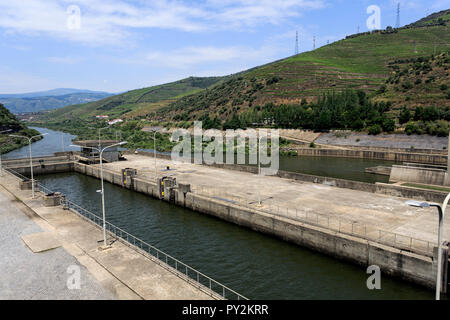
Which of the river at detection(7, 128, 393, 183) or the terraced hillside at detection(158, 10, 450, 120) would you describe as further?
the terraced hillside at detection(158, 10, 450, 120)

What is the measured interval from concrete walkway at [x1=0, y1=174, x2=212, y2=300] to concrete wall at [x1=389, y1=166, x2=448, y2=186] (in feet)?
127

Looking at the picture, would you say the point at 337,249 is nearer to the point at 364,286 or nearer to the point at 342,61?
the point at 364,286

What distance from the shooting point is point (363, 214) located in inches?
1201

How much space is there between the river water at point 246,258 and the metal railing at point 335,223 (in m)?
2.46

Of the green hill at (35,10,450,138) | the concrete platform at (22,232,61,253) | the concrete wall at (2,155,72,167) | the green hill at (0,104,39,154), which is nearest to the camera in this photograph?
the concrete platform at (22,232,61,253)

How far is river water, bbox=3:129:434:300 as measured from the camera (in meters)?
21.6

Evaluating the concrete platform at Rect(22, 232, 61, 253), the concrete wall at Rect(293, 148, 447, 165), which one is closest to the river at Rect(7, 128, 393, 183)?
the concrete wall at Rect(293, 148, 447, 165)

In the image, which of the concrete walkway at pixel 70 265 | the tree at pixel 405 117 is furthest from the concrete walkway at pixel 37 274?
the tree at pixel 405 117

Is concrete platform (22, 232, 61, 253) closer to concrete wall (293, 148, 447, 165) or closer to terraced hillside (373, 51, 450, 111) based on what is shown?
concrete wall (293, 148, 447, 165)

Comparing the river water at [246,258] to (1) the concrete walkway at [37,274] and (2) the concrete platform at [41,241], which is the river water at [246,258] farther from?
(1) the concrete walkway at [37,274]

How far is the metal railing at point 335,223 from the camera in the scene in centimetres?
2320

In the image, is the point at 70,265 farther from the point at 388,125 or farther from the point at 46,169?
the point at 388,125

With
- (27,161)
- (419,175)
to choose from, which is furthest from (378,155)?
(27,161)

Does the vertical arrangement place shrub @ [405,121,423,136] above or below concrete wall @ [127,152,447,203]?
above
